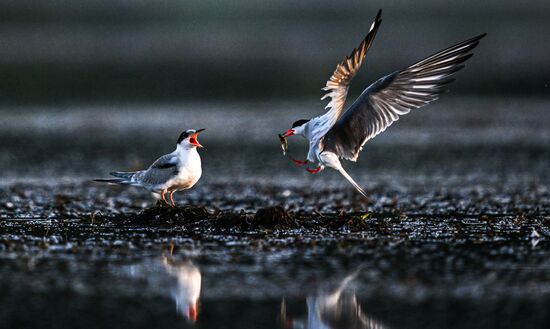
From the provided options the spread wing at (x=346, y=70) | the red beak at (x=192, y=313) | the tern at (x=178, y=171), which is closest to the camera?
the red beak at (x=192, y=313)

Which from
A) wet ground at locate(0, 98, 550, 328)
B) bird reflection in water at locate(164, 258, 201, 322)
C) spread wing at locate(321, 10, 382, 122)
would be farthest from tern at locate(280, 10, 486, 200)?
bird reflection in water at locate(164, 258, 201, 322)

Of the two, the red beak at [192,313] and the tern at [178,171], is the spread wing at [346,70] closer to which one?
the tern at [178,171]

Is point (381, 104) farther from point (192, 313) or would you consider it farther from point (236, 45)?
point (236, 45)

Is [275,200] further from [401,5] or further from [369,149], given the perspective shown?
[401,5]

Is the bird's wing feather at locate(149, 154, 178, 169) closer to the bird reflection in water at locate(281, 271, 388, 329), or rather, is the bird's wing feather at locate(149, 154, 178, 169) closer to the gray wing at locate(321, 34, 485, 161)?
the gray wing at locate(321, 34, 485, 161)

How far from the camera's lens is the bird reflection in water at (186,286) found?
7.84 metres

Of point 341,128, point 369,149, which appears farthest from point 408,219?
point 369,149

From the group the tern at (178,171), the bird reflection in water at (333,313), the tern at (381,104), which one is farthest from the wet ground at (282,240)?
the tern at (381,104)

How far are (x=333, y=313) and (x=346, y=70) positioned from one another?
12.9 ft

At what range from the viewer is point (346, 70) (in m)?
11.0

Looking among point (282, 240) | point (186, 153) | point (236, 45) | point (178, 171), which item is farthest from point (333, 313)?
point (236, 45)

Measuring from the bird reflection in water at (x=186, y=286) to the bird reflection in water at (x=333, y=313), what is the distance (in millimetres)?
696

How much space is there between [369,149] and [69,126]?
23.9 ft

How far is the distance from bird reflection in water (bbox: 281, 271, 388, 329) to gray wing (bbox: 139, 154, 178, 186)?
441cm
